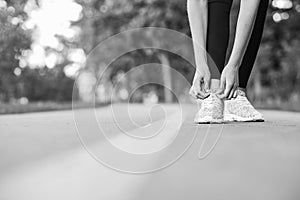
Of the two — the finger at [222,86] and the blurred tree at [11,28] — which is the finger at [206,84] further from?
the blurred tree at [11,28]

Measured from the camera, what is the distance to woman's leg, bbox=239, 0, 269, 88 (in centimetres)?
205

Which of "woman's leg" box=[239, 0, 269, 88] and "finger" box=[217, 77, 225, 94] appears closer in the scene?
"finger" box=[217, 77, 225, 94]

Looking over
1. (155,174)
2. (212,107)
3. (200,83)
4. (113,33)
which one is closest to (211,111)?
(212,107)

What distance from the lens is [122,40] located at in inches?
549

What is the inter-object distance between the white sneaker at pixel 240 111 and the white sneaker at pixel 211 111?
0.07m

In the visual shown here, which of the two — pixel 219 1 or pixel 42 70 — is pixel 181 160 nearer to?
pixel 219 1

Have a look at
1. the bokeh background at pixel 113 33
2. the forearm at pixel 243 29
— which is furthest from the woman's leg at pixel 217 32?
the bokeh background at pixel 113 33

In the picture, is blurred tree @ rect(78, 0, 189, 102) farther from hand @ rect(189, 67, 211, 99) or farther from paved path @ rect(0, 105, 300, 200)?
paved path @ rect(0, 105, 300, 200)

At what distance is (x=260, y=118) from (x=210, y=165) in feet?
3.47

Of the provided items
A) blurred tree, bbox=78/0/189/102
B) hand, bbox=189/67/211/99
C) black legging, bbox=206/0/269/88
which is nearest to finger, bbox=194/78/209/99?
hand, bbox=189/67/211/99

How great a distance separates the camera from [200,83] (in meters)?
1.79

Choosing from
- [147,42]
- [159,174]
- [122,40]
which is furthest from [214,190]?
[122,40]

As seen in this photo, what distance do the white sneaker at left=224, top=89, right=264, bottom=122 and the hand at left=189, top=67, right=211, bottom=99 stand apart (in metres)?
0.18

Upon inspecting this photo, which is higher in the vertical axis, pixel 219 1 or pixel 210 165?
pixel 219 1
